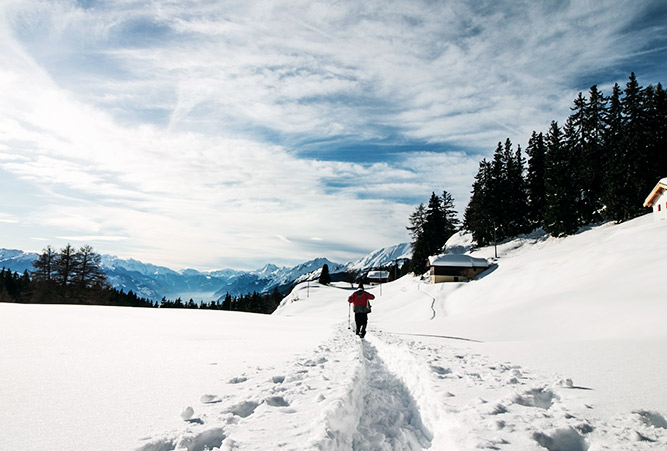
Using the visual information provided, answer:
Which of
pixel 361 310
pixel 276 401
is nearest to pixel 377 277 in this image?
pixel 361 310

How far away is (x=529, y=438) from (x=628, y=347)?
6608 millimetres

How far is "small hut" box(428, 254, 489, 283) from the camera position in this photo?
5434 centimetres

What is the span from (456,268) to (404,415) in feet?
177

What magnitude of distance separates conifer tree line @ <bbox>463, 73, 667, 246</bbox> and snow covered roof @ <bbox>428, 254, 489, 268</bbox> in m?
9.07

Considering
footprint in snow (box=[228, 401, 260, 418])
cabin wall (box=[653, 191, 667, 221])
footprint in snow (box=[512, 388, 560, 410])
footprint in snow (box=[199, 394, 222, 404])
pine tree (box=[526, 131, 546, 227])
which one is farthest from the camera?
pine tree (box=[526, 131, 546, 227])

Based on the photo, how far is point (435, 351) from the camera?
9359mm

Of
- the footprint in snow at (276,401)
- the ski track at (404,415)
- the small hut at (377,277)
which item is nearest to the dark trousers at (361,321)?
the ski track at (404,415)

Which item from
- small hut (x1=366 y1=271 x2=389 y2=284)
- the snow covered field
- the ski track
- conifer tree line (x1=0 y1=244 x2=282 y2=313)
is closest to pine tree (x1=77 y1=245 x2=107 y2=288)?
conifer tree line (x1=0 y1=244 x2=282 y2=313)

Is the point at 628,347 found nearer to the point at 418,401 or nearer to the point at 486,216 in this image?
the point at 418,401

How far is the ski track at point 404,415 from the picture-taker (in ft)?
10.5

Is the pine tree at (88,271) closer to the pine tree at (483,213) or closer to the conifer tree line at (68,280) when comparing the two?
the conifer tree line at (68,280)

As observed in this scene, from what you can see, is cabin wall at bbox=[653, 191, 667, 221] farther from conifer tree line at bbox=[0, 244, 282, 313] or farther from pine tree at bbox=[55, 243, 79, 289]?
pine tree at bbox=[55, 243, 79, 289]

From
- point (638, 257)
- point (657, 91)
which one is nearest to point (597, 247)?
point (638, 257)

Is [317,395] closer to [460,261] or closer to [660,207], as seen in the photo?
[660,207]
